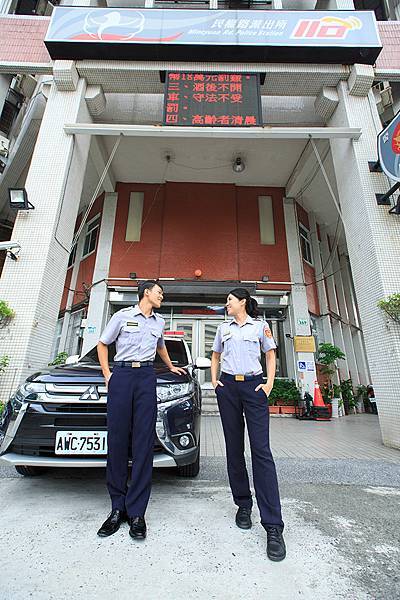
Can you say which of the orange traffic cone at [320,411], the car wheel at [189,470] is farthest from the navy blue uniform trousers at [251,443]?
the orange traffic cone at [320,411]

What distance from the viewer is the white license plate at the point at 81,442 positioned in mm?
2094

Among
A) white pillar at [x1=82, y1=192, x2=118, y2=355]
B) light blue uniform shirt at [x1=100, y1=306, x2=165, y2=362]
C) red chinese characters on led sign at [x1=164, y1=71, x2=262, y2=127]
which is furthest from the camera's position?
white pillar at [x1=82, y1=192, x2=118, y2=355]

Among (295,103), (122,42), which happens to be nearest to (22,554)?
(122,42)

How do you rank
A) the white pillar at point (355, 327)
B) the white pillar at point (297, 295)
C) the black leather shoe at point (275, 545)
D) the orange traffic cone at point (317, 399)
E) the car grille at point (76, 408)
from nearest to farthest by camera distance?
the black leather shoe at point (275, 545) < the car grille at point (76, 408) < the orange traffic cone at point (317, 399) < the white pillar at point (297, 295) < the white pillar at point (355, 327)

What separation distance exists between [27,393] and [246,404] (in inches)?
65.9

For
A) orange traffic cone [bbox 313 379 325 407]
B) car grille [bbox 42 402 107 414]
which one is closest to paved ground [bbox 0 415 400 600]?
car grille [bbox 42 402 107 414]

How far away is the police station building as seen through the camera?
508 cm

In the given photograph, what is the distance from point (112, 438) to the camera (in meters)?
1.86

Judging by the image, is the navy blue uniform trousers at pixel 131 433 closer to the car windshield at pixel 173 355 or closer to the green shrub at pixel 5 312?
the car windshield at pixel 173 355

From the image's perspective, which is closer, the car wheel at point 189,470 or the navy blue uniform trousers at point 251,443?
the navy blue uniform trousers at point 251,443

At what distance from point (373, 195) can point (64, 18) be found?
273 inches

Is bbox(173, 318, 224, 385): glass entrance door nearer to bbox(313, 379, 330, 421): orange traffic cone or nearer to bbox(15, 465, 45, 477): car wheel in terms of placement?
bbox(313, 379, 330, 421): orange traffic cone

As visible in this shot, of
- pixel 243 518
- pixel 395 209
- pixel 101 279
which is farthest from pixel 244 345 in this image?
pixel 101 279

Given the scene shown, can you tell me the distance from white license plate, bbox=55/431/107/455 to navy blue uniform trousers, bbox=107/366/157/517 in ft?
0.93
